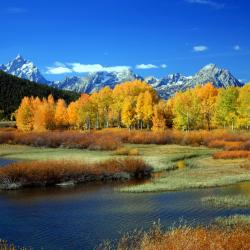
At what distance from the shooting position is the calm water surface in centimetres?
2619

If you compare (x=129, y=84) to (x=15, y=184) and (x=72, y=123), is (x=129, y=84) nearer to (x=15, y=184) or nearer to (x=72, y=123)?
(x=72, y=123)

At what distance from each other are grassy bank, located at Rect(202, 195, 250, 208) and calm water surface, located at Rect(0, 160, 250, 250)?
814mm

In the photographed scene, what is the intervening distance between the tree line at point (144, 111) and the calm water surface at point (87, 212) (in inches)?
2921

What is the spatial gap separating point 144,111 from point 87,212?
3824 inches

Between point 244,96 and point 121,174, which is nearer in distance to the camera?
point 121,174

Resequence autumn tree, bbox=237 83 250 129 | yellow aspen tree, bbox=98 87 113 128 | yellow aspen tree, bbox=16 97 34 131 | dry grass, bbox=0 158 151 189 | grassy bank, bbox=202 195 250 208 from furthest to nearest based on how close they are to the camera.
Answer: yellow aspen tree, bbox=98 87 113 128
yellow aspen tree, bbox=16 97 34 131
autumn tree, bbox=237 83 250 129
dry grass, bbox=0 158 151 189
grassy bank, bbox=202 195 250 208

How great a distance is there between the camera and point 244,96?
112000 millimetres

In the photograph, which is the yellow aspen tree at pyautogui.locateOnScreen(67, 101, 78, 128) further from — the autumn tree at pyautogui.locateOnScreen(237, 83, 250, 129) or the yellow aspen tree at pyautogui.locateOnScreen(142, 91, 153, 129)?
the autumn tree at pyautogui.locateOnScreen(237, 83, 250, 129)

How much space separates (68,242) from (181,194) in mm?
15828

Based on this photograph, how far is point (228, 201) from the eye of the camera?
34.4 m

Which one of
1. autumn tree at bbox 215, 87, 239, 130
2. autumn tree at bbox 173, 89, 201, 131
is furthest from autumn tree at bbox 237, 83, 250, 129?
autumn tree at bbox 173, 89, 201, 131

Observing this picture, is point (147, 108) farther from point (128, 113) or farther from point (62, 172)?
point (62, 172)

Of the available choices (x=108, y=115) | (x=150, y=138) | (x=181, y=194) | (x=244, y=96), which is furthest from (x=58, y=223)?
(x=108, y=115)

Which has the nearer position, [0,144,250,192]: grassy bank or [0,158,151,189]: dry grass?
[0,144,250,192]: grassy bank
